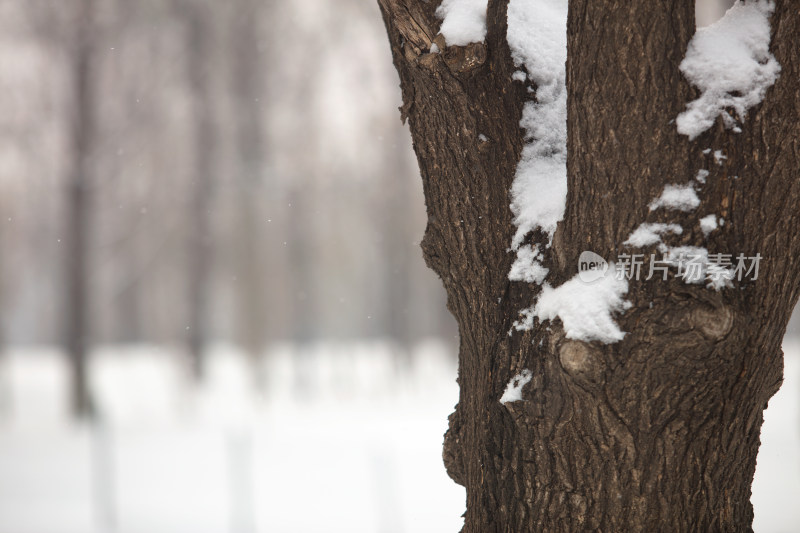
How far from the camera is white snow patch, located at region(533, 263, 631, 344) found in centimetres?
178

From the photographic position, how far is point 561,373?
1.85 meters

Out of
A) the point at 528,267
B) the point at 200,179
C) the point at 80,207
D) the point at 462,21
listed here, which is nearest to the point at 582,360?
the point at 528,267

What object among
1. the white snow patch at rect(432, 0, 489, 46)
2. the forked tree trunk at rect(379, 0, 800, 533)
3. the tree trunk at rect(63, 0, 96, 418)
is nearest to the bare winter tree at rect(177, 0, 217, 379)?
the tree trunk at rect(63, 0, 96, 418)

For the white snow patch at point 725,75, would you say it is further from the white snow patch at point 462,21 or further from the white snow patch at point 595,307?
the white snow patch at point 462,21

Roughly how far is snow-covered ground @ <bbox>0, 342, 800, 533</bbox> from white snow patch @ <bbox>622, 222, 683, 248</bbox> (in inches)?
178

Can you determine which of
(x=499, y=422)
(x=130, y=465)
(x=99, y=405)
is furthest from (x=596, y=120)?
(x=99, y=405)

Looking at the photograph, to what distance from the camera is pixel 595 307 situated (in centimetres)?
180

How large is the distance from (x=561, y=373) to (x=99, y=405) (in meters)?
11.3

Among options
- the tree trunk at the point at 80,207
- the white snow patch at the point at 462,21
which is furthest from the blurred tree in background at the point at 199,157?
the white snow patch at the point at 462,21

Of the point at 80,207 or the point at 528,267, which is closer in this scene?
the point at 528,267

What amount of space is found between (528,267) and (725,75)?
0.74 metres

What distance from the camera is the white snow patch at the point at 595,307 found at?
1.78m

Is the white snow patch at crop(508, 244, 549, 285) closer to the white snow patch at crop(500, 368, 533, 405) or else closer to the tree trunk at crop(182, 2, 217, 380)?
the white snow patch at crop(500, 368, 533, 405)

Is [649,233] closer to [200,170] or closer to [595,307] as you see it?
[595,307]
